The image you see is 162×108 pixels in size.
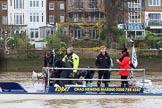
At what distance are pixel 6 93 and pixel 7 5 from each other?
7042 cm

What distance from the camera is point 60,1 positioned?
288ft

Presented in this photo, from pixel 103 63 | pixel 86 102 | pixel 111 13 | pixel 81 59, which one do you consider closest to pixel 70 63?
pixel 103 63

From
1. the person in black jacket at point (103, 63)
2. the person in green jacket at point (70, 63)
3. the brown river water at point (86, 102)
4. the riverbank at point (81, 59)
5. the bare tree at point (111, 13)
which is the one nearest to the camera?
the brown river water at point (86, 102)

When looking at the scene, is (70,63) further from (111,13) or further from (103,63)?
(111,13)

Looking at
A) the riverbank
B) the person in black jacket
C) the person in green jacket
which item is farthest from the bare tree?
the person in green jacket

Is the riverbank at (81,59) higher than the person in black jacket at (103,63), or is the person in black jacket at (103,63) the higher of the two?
the person in black jacket at (103,63)

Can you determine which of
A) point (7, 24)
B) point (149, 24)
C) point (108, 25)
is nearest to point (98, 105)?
point (108, 25)

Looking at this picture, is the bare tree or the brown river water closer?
the brown river water

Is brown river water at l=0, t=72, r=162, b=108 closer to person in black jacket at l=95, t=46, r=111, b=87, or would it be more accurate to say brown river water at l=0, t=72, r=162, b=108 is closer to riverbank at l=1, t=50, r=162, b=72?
person in black jacket at l=95, t=46, r=111, b=87

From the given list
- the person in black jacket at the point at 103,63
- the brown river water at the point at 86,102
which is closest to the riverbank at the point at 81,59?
the person in black jacket at the point at 103,63

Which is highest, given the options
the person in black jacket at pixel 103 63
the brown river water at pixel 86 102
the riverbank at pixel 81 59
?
the person in black jacket at pixel 103 63

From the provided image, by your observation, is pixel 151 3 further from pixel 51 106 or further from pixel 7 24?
pixel 51 106

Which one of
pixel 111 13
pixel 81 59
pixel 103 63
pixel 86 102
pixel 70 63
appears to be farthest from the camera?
pixel 111 13

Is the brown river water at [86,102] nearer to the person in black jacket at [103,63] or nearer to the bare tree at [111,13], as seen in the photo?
the person in black jacket at [103,63]
